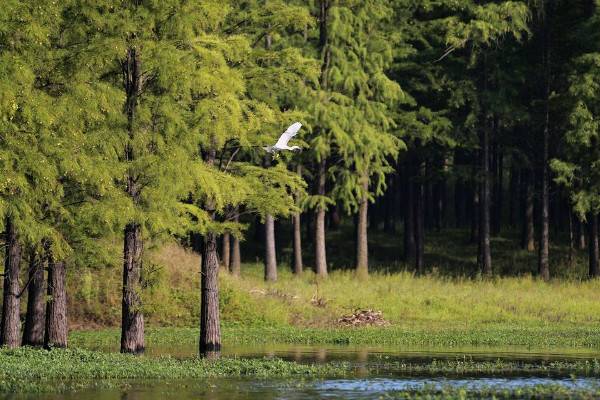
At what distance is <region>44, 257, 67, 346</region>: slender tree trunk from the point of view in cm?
3158

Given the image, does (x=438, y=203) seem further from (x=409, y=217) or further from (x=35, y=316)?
(x=35, y=316)

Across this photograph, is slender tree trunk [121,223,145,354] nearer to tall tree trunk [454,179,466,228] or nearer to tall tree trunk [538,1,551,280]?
tall tree trunk [538,1,551,280]

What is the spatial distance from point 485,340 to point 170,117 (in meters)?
13.2

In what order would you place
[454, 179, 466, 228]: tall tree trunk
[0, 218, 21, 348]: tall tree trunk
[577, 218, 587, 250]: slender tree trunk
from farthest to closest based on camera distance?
[454, 179, 466, 228]: tall tree trunk < [577, 218, 587, 250]: slender tree trunk < [0, 218, 21, 348]: tall tree trunk

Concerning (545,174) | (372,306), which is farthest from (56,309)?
(545,174)

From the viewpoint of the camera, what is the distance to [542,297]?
47.1 meters

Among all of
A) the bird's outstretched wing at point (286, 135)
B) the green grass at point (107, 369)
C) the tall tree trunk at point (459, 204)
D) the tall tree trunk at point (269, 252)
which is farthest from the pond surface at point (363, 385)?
the tall tree trunk at point (459, 204)

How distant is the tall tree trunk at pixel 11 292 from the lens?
29.3 m

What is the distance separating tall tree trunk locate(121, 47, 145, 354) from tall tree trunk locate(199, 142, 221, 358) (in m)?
2.09

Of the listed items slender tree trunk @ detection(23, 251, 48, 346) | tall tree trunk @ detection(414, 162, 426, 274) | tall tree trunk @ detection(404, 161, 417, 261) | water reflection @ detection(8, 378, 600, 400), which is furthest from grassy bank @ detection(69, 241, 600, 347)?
tall tree trunk @ detection(404, 161, 417, 261)

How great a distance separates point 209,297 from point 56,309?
164 inches

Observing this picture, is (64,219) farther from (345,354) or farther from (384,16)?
(384,16)

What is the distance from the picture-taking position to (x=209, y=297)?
31688mm

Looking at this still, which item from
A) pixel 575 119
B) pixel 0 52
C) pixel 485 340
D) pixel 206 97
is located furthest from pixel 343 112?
pixel 0 52
